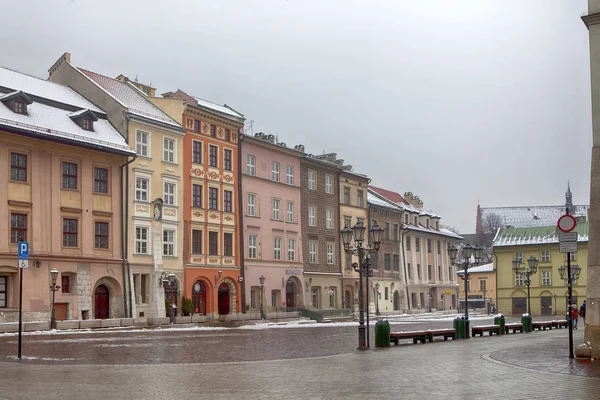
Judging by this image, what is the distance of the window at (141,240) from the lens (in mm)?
47812

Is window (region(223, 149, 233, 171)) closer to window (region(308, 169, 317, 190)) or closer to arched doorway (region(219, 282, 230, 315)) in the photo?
arched doorway (region(219, 282, 230, 315))

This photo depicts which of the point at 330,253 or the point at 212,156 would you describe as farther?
the point at 330,253

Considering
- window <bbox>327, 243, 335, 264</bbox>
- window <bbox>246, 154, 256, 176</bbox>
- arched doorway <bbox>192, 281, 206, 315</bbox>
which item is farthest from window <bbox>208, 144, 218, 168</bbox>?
window <bbox>327, 243, 335, 264</bbox>

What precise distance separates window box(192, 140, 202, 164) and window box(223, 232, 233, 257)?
19.1 ft

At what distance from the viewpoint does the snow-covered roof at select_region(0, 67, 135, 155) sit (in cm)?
4141

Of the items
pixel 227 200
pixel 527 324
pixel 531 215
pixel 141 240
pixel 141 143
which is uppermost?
pixel 141 143

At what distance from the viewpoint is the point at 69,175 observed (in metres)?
44.0

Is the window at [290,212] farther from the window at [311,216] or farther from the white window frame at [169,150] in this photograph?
the white window frame at [169,150]

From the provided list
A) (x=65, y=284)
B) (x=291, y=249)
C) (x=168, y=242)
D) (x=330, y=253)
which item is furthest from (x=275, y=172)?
(x=65, y=284)

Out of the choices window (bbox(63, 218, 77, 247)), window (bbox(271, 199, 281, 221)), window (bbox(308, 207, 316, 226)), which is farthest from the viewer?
window (bbox(308, 207, 316, 226))

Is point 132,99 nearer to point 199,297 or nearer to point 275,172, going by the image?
point 275,172

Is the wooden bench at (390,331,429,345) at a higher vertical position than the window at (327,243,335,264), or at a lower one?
lower

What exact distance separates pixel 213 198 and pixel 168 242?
548 cm

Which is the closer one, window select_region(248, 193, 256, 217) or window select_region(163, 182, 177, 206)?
window select_region(163, 182, 177, 206)
